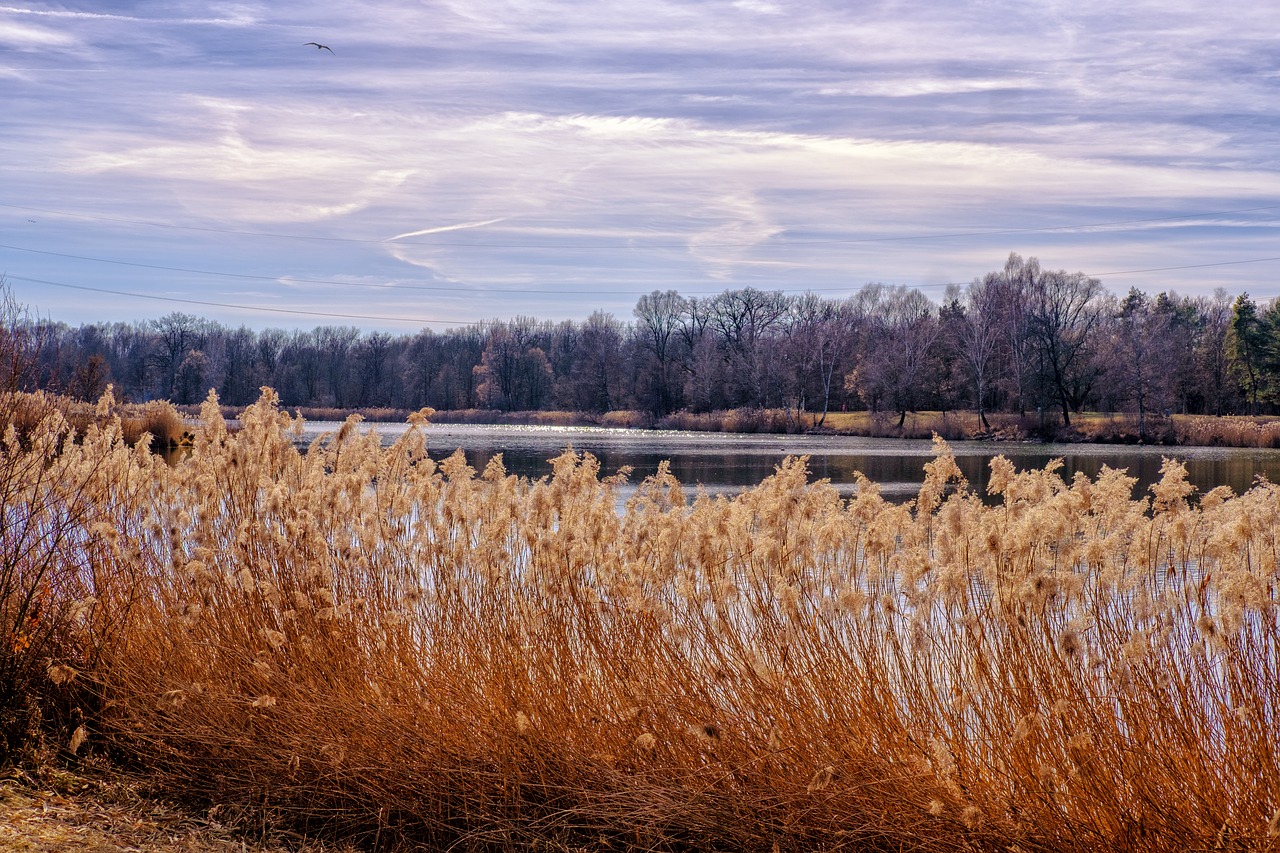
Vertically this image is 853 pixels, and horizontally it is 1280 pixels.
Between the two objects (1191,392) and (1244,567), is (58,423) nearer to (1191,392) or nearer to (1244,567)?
(1244,567)

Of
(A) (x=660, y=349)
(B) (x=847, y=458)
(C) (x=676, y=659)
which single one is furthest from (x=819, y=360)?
(C) (x=676, y=659)

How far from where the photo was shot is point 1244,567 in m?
5.00

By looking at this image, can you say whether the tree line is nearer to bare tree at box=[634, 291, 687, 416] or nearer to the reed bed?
bare tree at box=[634, 291, 687, 416]

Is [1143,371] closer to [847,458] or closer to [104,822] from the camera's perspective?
[847,458]

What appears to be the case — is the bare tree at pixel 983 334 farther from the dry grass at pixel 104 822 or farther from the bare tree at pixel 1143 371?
the dry grass at pixel 104 822

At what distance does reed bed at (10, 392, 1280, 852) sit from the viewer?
188 inches

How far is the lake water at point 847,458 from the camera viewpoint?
31172mm

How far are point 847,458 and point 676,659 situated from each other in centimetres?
3728

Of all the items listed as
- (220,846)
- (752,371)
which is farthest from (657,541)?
(752,371)

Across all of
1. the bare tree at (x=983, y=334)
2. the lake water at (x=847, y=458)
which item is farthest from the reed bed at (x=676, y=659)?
the bare tree at (x=983, y=334)

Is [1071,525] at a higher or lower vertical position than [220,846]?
higher

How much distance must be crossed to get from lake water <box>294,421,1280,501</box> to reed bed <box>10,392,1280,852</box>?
59.7 feet

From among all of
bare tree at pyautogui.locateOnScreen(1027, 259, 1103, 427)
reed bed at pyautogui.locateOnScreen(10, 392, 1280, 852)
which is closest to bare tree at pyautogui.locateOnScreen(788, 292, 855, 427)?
bare tree at pyautogui.locateOnScreen(1027, 259, 1103, 427)

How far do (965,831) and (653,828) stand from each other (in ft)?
4.60
